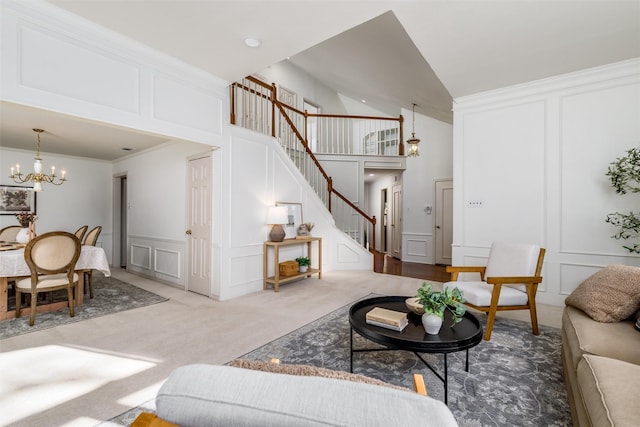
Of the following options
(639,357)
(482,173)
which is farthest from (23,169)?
(639,357)

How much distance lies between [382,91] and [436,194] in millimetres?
2779

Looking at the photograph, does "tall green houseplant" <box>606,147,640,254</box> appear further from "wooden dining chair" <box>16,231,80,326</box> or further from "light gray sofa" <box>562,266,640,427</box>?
"wooden dining chair" <box>16,231,80,326</box>

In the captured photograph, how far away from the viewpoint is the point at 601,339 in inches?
67.6

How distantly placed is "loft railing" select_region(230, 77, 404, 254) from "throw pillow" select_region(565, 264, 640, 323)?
417 cm

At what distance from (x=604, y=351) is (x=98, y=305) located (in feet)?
16.4

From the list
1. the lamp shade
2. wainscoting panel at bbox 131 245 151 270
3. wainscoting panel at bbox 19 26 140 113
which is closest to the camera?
wainscoting panel at bbox 19 26 140 113

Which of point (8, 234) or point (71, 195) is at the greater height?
point (71, 195)

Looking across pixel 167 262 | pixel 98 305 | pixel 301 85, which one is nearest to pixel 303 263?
pixel 167 262

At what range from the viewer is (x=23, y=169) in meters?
5.52

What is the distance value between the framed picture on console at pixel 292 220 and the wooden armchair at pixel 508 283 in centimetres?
274

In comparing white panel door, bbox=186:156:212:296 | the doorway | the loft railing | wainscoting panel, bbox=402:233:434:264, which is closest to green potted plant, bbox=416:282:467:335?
white panel door, bbox=186:156:212:296

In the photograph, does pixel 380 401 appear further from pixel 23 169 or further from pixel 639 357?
pixel 23 169

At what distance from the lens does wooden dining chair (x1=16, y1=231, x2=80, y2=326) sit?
125 inches

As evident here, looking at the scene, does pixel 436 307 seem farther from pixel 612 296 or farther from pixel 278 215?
pixel 278 215
